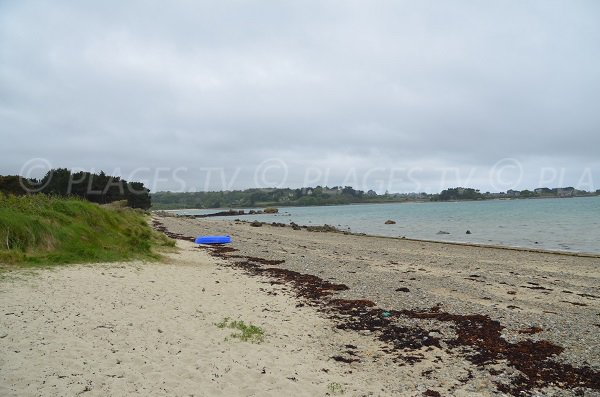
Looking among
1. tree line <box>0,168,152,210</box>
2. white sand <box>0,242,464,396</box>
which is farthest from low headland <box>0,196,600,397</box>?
tree line <box>0,168,152,210</box>

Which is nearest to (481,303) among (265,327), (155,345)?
(265,327)

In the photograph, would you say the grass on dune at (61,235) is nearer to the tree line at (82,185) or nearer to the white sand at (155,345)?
the white sand at (155,345)

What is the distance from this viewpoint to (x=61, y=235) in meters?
14.8

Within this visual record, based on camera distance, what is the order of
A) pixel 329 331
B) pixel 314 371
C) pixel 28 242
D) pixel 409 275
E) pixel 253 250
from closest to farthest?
pixel 314 371 < pixel 329 331 < pixel 28 242 < pixel 409 275 < pixel 253 250

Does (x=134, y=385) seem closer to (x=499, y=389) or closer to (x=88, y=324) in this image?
(x=88, y=324)

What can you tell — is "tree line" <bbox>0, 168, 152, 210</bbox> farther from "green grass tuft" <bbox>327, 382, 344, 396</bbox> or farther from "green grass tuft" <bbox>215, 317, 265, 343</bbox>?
"green grass tuft" <bbox>327, 382, 344, 396</bbox>

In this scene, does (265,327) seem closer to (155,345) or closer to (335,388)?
(155,345)

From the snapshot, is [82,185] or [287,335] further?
[82,185]

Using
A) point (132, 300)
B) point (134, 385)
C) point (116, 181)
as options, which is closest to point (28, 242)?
point (132, 300)

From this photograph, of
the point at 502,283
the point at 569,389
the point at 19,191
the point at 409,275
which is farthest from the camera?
the point at 19,191

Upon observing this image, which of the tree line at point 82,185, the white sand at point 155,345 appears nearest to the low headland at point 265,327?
the white sand at point 155,345

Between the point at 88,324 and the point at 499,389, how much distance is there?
752cm

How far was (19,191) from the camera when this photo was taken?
37.2 metres

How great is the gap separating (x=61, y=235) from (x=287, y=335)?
35.8 feet
